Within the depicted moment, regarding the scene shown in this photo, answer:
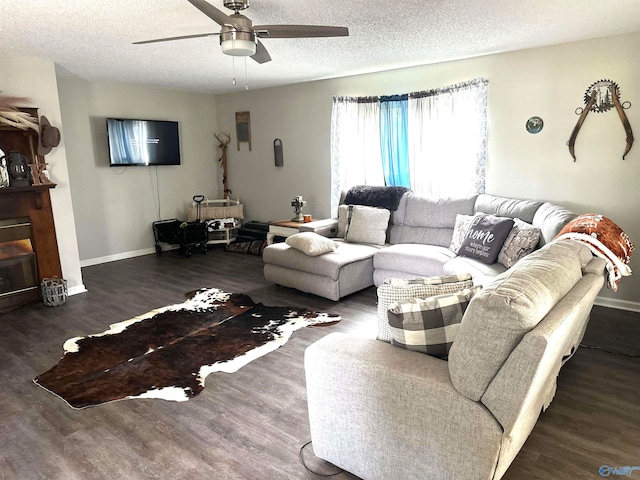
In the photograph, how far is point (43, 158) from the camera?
4195 mm

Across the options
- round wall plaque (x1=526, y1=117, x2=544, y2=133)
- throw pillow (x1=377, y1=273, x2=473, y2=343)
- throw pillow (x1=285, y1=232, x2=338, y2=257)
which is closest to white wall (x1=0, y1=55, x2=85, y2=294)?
throw pillow (x1=285, y1=232, x2=338, y2=257)

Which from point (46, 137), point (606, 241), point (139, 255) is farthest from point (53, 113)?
point (606, 241)

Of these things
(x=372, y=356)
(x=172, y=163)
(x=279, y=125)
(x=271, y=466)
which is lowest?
(x=271, y=466)

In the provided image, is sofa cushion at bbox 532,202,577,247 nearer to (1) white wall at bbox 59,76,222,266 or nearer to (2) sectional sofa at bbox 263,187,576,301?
(2) sectional sofa at bbox 263,187,576,301

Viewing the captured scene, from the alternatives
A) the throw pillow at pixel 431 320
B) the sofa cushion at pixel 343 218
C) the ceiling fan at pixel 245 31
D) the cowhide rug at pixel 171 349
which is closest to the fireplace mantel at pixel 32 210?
the cowhide rug at pixel 171 349

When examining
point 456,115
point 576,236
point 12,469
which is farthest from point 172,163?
point 576,236

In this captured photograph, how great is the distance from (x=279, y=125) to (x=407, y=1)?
372cm

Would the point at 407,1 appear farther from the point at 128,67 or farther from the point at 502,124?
the point at 128,67

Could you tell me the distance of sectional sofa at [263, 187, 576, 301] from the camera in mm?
3877

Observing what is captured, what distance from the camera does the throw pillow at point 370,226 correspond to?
4.70m

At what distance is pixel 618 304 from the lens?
387cm

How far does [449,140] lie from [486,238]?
1.46 meters

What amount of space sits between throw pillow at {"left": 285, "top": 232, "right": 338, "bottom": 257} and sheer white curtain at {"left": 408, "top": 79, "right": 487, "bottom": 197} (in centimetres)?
142

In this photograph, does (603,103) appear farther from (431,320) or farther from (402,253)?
(431,320)
